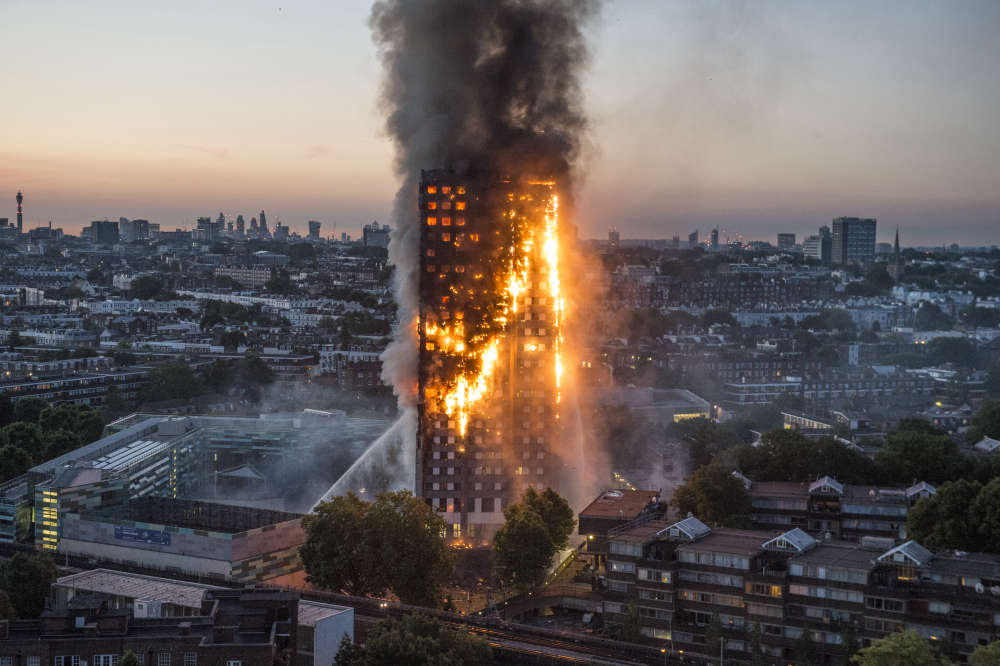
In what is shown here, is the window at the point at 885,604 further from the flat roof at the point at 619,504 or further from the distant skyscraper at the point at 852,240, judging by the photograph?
the distant skyscraper at the point at 852,240

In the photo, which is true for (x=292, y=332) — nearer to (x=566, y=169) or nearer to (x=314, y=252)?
(x=566, y=169)

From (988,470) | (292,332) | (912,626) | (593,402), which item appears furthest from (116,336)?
(912,626)

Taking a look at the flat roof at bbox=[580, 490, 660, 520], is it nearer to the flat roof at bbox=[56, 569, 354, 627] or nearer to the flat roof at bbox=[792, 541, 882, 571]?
the flat roof at bbox=[792, 541, 882, 571]

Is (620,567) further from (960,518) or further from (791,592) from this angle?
(960,518)

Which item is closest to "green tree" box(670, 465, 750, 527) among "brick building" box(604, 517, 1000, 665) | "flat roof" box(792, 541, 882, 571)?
"brick building" box(604, 517, 1000, 665)

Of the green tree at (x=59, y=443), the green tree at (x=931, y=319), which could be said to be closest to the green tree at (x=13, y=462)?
the green tree at (x=59, y=443)
